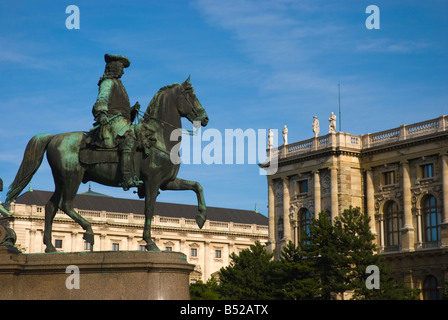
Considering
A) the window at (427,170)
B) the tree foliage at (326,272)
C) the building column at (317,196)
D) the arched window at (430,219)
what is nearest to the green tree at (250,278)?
the tree foliage at (326,272)

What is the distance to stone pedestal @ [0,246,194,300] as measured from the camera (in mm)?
18625

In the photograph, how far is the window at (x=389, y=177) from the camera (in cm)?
8231

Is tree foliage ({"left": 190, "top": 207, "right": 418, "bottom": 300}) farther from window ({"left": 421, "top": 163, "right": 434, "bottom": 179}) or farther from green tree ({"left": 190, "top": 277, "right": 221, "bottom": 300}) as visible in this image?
window ({"left": 421, "top": 163, "right": 434, "bottom": 179})

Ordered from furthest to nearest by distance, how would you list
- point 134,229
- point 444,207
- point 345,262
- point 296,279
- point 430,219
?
point 134,229, point 430,219, point 444,207, point 296,279, point 345,262

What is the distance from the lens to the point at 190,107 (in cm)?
2039

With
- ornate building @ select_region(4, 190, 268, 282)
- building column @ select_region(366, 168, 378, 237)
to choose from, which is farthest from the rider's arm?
ornate building @ select_region(4, 190, 268, 282)

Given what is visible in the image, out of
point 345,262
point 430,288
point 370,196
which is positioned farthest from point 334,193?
point 345,262

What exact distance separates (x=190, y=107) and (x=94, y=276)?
175 inches

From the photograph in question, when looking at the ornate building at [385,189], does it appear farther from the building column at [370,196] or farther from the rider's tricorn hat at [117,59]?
the rider's tricorn hat at [117,59]

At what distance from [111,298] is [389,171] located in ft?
218

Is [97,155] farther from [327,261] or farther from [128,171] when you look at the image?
[327,261]

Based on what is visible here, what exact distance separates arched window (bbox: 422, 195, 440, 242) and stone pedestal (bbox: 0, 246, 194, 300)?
60106 millimetres

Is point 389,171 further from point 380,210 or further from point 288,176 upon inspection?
point 288,176
